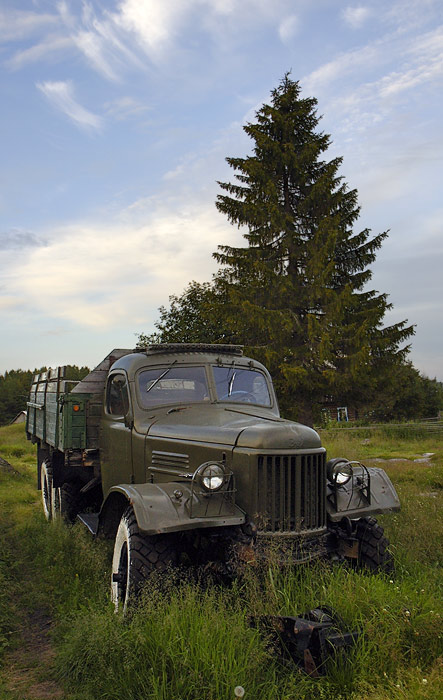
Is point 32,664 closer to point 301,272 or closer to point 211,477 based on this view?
point 211,477

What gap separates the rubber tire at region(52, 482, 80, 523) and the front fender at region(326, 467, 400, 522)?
4.06 meters

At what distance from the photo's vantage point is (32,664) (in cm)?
399

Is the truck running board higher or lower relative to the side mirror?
lower

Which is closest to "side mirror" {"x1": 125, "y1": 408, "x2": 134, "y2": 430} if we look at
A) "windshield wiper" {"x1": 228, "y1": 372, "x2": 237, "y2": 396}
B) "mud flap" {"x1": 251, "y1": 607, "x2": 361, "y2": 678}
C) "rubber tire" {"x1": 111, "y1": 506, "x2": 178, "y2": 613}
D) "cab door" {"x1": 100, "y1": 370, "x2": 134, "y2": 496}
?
"cab door" {"x1": 100, "y1": 370, "x2": 134, "y2": 496}

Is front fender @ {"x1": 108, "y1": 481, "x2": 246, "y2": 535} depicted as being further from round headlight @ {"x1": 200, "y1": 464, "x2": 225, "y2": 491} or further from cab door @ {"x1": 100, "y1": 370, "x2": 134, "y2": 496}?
cab door @ {"x1": 100, "y1": 370, "x2": 134, "y2": 496}

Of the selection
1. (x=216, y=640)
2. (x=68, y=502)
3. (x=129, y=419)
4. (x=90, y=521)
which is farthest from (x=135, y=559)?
(x=68, y=502)

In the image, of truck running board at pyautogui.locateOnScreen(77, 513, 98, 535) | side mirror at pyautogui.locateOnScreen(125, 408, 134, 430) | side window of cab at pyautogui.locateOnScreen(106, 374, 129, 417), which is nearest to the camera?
side mirror at pyautogui.locateOnScreen(125, 408, 134, 430)

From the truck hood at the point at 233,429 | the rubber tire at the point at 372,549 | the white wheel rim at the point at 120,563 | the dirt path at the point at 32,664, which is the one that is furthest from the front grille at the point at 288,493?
A: the dirt path at the point at 32,664

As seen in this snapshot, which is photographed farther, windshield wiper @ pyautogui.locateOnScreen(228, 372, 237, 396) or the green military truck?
windshield wiper @ pyautogui.locateOnScreen(228, 372, 237, 396)

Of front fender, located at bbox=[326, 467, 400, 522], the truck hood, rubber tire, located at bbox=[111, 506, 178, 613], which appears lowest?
rubber tire, located at bbox=[111, 506, 178, 613]

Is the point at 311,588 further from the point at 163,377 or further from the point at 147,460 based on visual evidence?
the point at 163,377

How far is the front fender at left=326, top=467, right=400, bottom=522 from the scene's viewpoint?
4.62 meters

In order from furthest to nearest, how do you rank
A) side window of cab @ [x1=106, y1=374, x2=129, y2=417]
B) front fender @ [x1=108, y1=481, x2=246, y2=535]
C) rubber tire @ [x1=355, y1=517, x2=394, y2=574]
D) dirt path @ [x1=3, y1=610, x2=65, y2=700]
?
side window of cab @ [x1=106, y1=374, x2=129, y2=417], rubber tire @ [x1=355, y1=517, x2=394, y2=574], front fender @ [x1=108, y1=481, x2=246, y2=535], dirt path @ [x1=3, y1=610, x2=65, y2=700]

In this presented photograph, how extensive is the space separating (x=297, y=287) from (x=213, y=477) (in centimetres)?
1581
